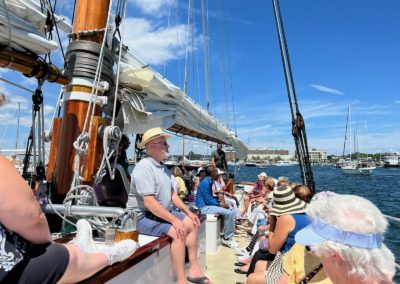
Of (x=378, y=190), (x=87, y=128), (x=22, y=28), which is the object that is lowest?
(x=378, y=190)

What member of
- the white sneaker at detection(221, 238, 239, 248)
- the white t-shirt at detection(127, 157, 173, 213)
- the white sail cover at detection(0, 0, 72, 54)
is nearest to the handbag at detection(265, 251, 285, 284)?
the white t-shirt at detection(127, 157, 173, 213)

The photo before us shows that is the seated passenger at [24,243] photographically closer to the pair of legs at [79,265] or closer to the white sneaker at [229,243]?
the pair of legs at [79,265]

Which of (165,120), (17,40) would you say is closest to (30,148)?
(17,40)

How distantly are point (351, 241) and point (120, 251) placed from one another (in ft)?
4.19

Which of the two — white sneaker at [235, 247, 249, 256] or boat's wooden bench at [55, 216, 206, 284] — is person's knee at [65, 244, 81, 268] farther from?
white sneaker at [235, 247, 249, 256]

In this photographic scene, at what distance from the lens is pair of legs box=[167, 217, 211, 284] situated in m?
2.67

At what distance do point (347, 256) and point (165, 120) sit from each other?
328 cm

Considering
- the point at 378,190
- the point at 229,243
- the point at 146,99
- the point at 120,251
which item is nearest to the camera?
the point at 120,251

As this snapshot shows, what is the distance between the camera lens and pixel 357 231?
46.3 inches

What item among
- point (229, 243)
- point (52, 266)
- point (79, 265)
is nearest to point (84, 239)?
point (79, 265)

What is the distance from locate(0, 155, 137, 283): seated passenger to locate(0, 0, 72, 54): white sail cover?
119 centimetres

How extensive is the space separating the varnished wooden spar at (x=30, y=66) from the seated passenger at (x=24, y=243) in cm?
120

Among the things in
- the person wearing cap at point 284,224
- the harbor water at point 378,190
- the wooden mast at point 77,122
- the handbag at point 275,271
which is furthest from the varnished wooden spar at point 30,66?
the harbor water at point 378,190

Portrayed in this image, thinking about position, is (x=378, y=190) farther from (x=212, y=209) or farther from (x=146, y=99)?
(x=146, y=99)
